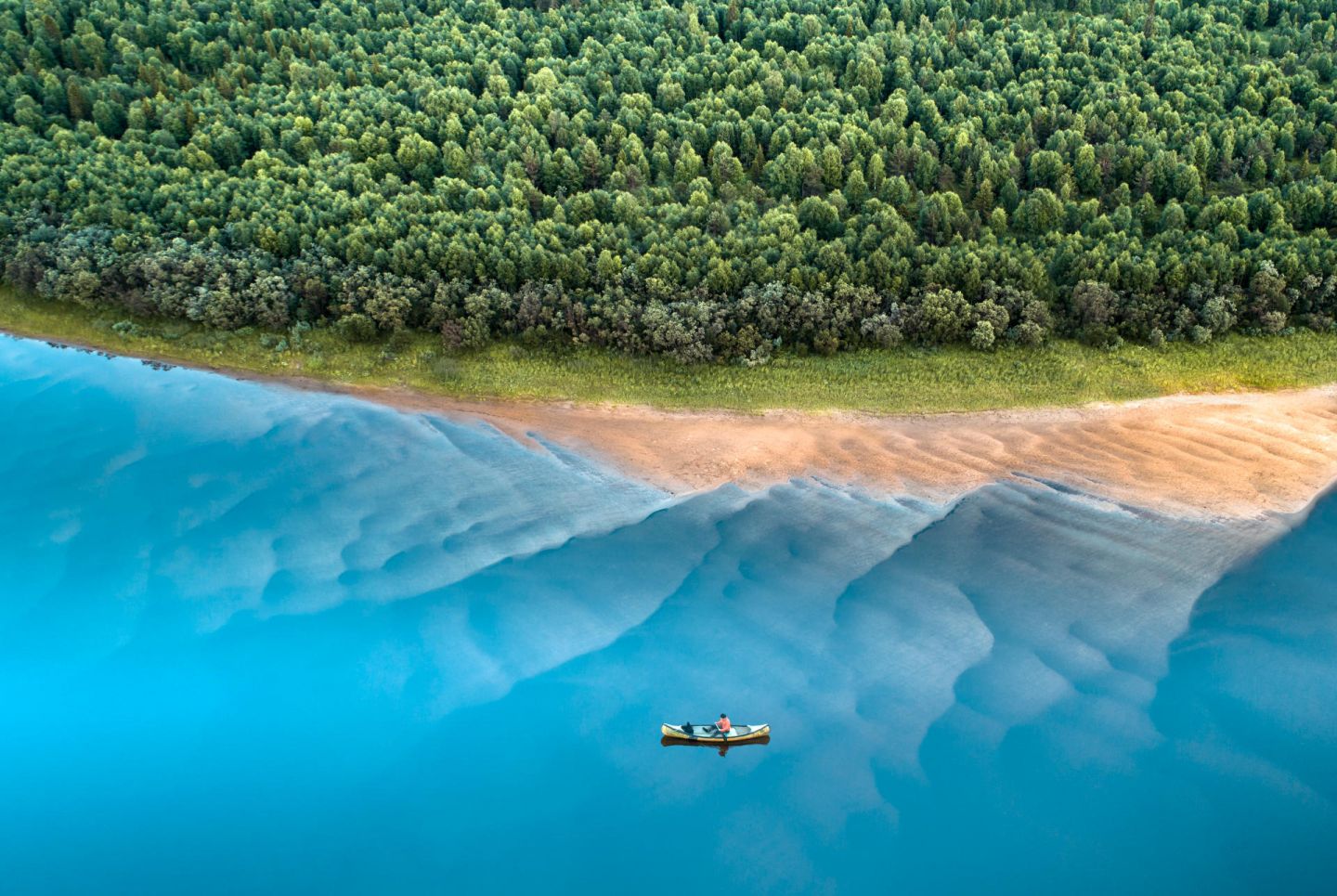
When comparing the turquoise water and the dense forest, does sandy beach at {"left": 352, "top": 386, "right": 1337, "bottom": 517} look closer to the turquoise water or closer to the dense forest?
the turquoise water

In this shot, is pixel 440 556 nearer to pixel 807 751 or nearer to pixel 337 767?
pixel 337 767

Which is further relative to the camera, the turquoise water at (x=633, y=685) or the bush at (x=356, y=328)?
the bush at (x=356, y=328)

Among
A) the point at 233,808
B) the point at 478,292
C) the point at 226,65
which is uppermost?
the point at 226,65

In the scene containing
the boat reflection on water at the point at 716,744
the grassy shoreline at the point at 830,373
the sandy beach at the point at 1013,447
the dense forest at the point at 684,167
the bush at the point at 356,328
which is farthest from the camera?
the bush at the point at 356,328

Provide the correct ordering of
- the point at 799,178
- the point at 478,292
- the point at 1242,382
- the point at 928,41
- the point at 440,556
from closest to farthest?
the point at 440,556 → the point at 1242,382 → the point at 478,292 → the point at 799,178 → the point at 928,41

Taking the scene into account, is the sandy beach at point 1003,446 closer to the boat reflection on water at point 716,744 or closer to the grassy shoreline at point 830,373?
the grassy shoreline at point 830,373

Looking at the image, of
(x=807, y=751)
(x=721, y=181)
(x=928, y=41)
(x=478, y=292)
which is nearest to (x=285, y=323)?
(x=478, y=292)

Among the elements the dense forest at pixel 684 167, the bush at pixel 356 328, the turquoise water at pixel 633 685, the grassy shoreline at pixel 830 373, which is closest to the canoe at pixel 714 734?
the turquoise water at pixel 633 685
